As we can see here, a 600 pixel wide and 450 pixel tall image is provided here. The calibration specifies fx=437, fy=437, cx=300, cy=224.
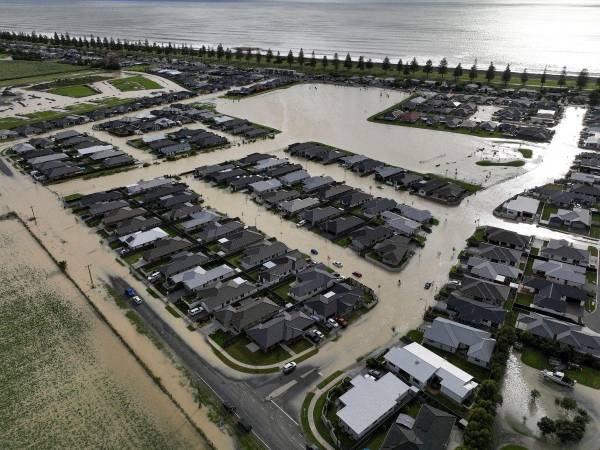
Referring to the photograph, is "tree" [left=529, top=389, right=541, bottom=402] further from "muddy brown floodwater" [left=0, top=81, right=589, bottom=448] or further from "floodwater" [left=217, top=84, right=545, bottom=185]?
"floodwater" [left=217, top=84, right=545, bottom=185]

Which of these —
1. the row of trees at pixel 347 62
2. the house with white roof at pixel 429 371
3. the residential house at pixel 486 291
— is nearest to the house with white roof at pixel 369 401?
the house with white roof at pixel 429 371

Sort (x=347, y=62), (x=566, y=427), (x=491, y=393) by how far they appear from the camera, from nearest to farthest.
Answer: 1. (x=566, y=427)
2. (x=491, y=393)
3. (x=347, y=62)

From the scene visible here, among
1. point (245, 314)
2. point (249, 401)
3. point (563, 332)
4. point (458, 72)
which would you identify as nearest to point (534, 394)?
point (563, 332)

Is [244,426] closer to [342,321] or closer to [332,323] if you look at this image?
[332,323]

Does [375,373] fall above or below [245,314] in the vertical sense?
below

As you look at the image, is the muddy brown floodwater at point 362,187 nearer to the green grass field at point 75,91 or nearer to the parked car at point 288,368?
the parked car at point 288,368

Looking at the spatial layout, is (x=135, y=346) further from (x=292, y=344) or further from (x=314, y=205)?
(x=314, y=205)
